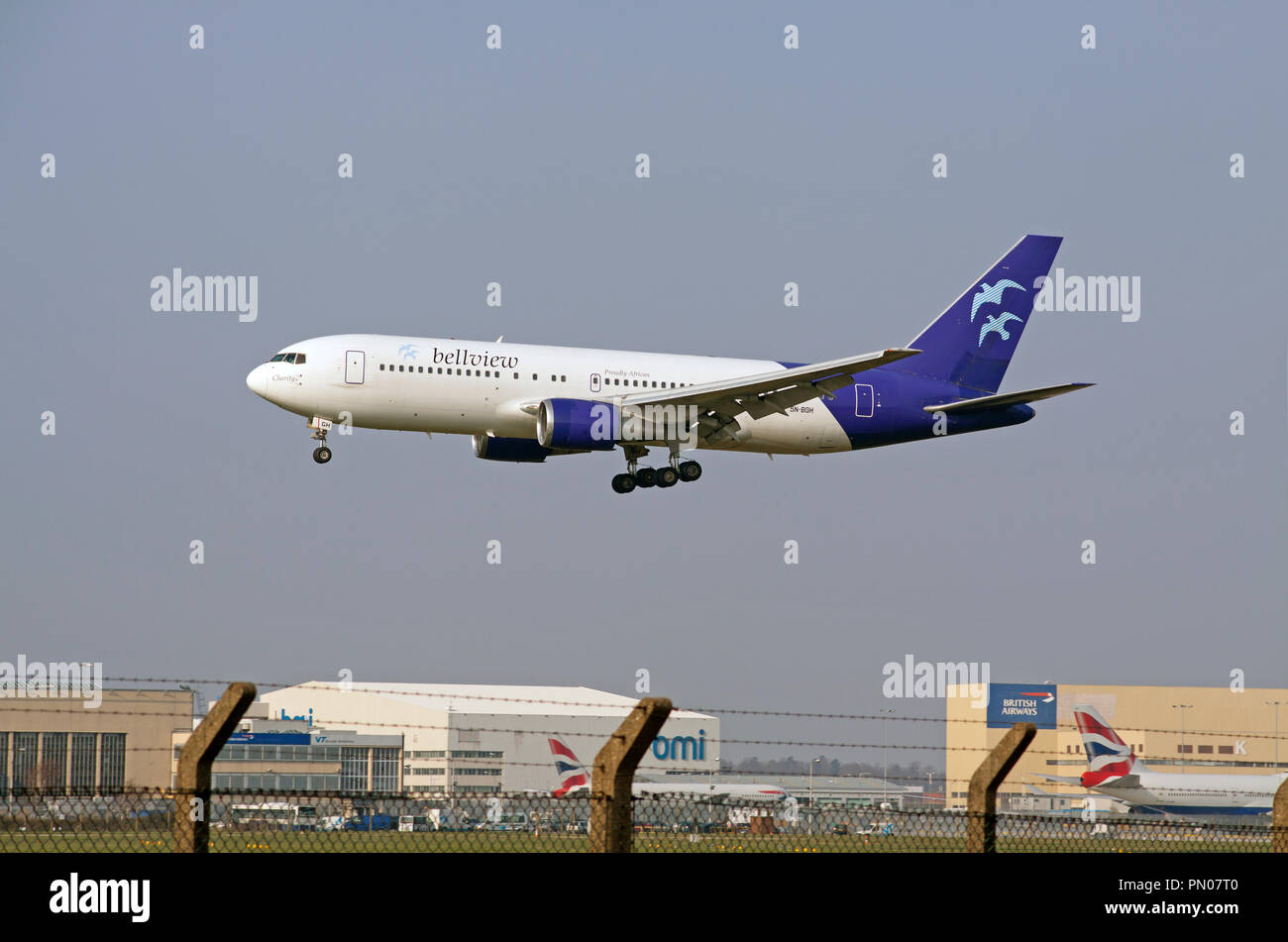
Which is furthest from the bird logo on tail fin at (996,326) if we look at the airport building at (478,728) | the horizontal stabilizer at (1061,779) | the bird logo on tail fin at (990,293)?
the airport building at (478,728)

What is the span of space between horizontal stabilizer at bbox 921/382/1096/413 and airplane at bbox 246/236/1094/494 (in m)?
0.06

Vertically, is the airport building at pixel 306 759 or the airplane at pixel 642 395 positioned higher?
the airplane at pixel 642 395

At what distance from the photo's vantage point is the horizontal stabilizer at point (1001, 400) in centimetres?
4378

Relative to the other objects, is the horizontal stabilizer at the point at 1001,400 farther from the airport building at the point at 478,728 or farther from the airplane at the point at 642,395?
the airport building at the point at 478,728

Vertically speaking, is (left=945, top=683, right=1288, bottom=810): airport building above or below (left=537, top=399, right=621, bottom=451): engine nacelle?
below

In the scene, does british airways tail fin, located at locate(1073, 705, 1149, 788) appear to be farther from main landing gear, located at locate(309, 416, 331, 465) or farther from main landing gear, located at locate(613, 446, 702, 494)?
main landing gear, located at locate(309, 416, 331, 465)

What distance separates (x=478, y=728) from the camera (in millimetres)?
19734

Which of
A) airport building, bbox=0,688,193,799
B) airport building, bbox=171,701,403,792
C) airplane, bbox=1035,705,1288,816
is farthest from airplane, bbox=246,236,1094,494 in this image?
airplane, bbox=1035,705,1288,816

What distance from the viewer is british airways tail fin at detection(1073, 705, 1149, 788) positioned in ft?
207

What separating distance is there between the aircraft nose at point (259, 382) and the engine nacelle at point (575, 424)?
7.41m

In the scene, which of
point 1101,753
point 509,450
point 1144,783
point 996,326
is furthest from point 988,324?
point 1144,783

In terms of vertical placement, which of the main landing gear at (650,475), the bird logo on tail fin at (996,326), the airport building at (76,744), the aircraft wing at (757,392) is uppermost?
the bird logo on tail fin at (996,326)
